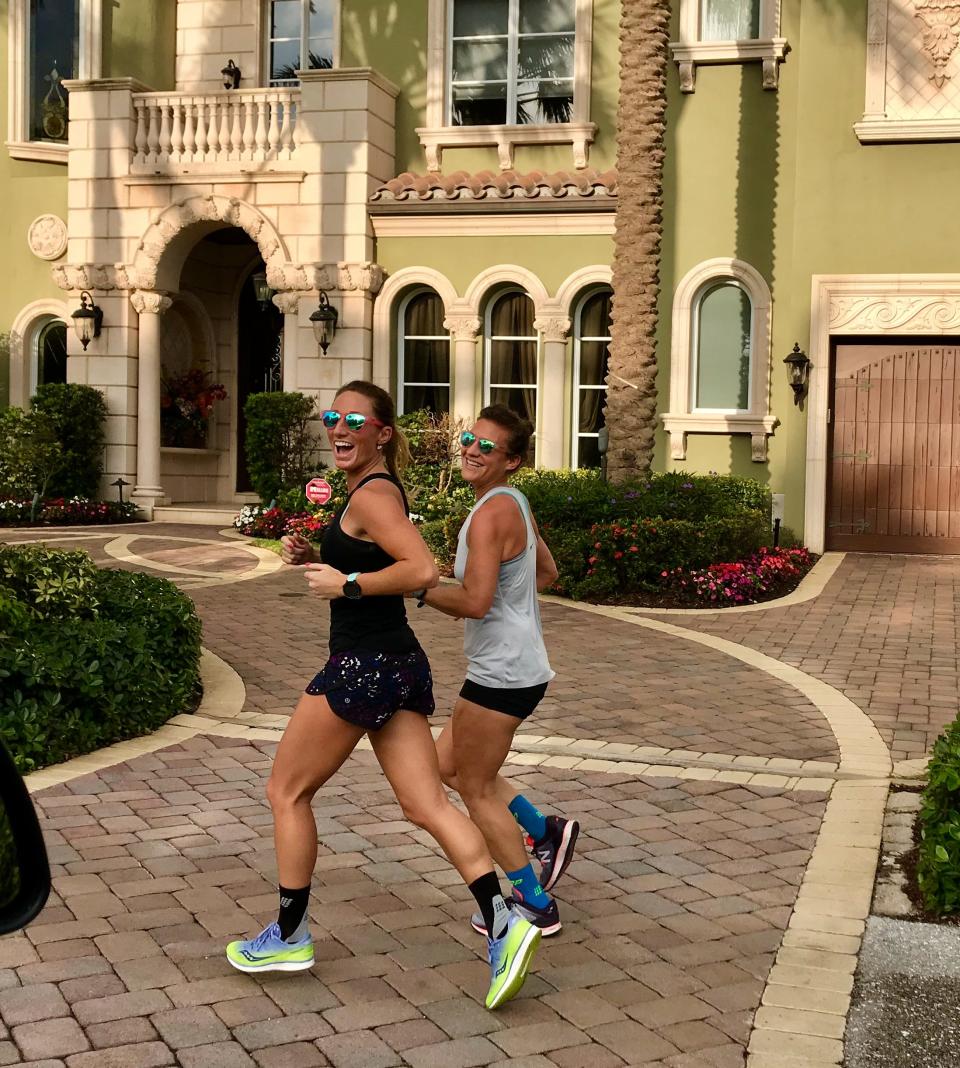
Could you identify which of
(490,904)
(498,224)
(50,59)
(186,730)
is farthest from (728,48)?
(490,904)

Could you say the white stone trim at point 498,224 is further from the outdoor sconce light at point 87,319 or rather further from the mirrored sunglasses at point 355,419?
the mirrored sunglasses at point 355,419

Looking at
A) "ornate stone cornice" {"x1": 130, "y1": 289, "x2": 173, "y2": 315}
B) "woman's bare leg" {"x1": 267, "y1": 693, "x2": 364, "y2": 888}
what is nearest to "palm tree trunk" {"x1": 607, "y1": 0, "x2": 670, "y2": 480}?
"ornate stone cornice" {"x1": 130, "y1": 289, "x2": 173, "y2": 315}

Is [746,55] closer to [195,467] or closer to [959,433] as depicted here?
[959,433]

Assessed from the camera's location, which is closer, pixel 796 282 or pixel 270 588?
pixel 270 588

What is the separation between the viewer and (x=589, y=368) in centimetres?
1944

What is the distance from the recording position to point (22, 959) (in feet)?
14.4

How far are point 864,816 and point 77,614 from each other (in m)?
4.61

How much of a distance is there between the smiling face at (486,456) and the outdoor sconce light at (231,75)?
18.3m

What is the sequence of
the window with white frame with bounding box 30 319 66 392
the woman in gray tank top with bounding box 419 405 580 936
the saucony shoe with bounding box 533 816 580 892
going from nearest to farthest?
the woman in gray tank top with bounding box 419 405 580 936 < the saucony shoe with bounding box 533 816 580 892 < the window with white frame with bounding box 30 319 66 392

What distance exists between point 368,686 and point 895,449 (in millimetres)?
14542

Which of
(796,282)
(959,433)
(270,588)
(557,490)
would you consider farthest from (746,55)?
(270,588)

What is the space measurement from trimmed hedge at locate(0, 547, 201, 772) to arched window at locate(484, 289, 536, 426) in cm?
1140

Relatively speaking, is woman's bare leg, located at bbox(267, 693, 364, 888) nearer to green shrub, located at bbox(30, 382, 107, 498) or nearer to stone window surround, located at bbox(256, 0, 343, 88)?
Result: green shrub, located at bbox(30, 382, 107, 498)

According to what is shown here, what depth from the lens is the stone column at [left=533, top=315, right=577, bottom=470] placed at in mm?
19172
